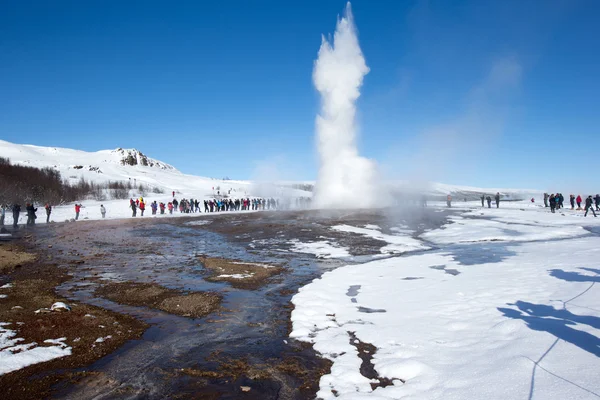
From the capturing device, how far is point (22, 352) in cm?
553

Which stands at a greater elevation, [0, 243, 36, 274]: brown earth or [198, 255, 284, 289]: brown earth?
[0, 243, 36, 274]: brown earth

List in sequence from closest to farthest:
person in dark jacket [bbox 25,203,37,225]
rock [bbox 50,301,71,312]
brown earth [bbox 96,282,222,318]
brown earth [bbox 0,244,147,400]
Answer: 1. brown earth [bbox 0,244,147,400]
2. rock [bbox 50,301,71,312]
3. brown earth [bbox 96,282,222,318]
4. person in dark jacket [bbox 25,203,37,225]

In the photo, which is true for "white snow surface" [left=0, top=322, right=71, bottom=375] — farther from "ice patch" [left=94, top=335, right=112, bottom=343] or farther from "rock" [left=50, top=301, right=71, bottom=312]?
"rock" [left=50, top=301, right=71, bottom=312]

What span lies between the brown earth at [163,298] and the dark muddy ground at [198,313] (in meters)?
0.03

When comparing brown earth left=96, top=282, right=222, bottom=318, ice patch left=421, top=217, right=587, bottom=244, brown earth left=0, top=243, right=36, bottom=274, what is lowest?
brown earth left=96, top=282, right=222, bottom=318

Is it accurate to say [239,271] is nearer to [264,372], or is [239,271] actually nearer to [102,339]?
[102,339]

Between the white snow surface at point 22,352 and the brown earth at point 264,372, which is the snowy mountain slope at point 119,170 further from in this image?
the brown earth at point 264,372

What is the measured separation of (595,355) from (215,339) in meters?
5.69

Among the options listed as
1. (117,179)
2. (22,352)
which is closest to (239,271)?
(22,352)

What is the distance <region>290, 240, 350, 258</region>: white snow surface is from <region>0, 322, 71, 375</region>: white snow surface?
11096 millimetres

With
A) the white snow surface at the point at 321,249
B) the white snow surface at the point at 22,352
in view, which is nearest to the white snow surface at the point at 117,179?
the white snow surface at the point at 321,249

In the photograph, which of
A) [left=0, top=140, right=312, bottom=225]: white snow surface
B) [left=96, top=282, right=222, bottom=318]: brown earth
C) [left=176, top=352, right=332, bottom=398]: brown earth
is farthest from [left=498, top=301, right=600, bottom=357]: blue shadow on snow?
[left=0, top=140, right=312, bottom=225]: white snow surface

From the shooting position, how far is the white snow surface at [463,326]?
4504 mm

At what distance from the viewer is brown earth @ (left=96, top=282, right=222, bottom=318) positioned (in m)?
8.20
